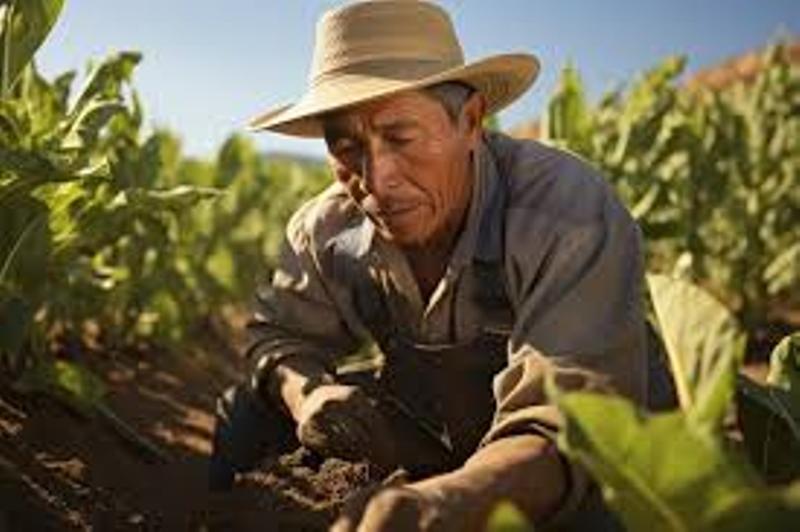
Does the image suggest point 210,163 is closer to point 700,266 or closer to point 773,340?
point 700,266

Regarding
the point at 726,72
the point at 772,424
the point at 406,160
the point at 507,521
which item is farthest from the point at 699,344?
the point at 726,72

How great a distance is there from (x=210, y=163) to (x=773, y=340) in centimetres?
294

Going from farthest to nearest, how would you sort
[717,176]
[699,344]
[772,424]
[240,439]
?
[717,176], [240,439], [772,424], [699,344]

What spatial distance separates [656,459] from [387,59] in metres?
1.18

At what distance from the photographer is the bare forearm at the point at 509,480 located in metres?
1.49

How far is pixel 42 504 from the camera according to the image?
226cm

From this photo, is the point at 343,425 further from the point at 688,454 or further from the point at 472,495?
the point at 688,454

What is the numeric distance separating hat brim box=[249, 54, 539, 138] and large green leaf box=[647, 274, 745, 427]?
0.75m

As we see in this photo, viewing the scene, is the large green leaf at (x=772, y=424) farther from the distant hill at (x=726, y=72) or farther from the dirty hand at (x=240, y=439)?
the distant hill at (x=726, y=72)

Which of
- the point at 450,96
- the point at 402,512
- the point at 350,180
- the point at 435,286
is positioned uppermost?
the point at 450,96

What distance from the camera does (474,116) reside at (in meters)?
2.20

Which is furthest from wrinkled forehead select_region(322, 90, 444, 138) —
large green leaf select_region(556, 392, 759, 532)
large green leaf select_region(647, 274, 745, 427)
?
large green leaf select_region(556, 392, 759, 532)

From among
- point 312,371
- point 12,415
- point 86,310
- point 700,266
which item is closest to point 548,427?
point 312,371

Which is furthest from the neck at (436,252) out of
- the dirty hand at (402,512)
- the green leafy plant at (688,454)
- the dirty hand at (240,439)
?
the green leafy plant at (688,454)
